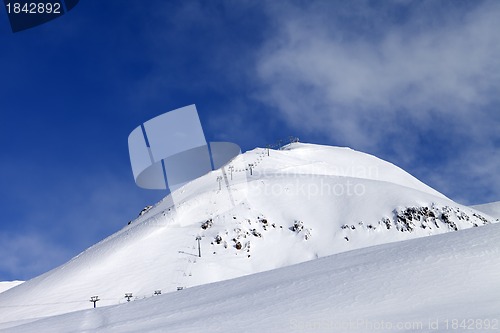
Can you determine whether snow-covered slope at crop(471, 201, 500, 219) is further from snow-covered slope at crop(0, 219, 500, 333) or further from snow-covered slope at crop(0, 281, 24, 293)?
snow-covered slope at crop(0, 281, 24, 293)

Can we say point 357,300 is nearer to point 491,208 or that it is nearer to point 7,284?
point 7,284

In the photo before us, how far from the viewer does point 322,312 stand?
276 inches

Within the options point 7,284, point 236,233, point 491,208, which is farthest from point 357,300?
point 491,208

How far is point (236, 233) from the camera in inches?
2014

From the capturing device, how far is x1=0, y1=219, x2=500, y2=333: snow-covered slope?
620cm

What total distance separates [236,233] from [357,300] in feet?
146

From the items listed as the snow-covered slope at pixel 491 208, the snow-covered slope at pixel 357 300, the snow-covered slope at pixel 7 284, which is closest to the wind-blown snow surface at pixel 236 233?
the snow-covered slope at pixel 7 284

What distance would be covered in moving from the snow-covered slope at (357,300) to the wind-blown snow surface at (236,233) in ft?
95.8

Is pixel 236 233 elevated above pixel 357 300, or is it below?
above

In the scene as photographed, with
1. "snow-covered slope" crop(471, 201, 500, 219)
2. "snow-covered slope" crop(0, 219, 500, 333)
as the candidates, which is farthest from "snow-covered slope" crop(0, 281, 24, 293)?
"snow-covered slope" crop(471, 201, 500, 219)

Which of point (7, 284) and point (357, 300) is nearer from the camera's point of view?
point (357, 300)

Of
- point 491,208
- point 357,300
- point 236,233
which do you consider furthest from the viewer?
point 491,208

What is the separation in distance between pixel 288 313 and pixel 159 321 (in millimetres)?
2700

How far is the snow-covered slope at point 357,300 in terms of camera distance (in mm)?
6199
